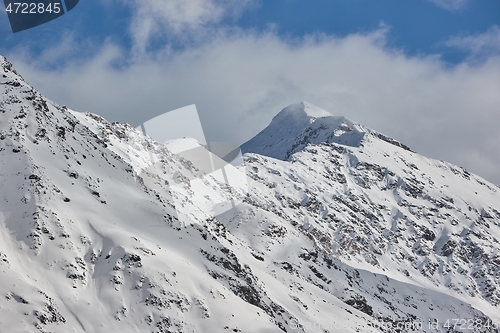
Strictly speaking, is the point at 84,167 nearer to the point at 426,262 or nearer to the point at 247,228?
the point at 247,228

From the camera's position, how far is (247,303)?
65.1 meters

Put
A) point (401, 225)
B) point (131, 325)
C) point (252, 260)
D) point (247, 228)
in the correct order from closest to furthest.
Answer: point (131, 325) < point (252, 260) < point (247, 228) < point (401, 225)

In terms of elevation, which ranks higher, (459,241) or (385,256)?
(459,241)

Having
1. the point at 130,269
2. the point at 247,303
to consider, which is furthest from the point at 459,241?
the point at 130,269

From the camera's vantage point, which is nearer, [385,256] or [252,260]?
[252,260]

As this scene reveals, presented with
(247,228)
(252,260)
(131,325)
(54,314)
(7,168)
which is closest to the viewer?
(54,314)

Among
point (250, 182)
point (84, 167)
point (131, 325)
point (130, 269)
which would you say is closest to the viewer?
point (131, 325)

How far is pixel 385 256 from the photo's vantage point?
172375 millimetres

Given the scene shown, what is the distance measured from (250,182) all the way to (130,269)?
113603mm

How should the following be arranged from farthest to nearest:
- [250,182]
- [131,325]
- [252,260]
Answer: [250,182] < [252,260] < [131,325]

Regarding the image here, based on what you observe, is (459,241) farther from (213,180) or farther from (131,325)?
(131,325)

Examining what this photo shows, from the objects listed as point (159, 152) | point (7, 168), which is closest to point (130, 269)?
point (7, 168)

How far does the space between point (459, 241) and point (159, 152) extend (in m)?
122

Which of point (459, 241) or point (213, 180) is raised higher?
point (459, 241)
